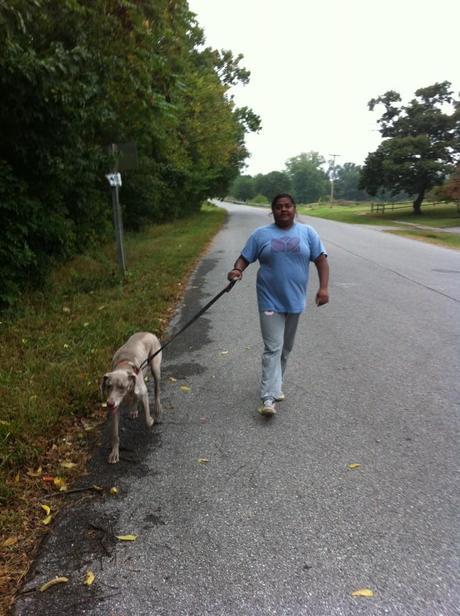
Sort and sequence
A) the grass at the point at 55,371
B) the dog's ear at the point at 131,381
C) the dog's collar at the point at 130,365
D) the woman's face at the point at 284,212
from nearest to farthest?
the grass at the point at 55,371
the dog's ear at the point at 131,381
the dog's collar at the point at 130,365
the woman's face at the point at 284,212

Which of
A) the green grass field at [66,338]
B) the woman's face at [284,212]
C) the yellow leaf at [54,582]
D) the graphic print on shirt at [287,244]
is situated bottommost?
the green grass field at [66,338]

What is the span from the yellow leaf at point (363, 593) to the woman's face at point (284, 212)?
9.17 feet

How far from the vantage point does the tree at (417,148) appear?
44.4 metres

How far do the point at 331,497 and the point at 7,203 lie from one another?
623 centimetres

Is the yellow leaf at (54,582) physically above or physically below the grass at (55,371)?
above

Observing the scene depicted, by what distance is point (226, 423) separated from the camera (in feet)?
13.8

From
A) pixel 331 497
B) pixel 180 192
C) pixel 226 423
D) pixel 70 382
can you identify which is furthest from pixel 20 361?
pixel 180 192

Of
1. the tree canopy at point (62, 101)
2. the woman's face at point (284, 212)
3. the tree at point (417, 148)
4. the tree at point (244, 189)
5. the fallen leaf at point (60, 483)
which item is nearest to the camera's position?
the fallen leaf at point (60, 483)

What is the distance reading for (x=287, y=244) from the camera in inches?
162

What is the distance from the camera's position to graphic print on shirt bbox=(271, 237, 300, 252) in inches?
162

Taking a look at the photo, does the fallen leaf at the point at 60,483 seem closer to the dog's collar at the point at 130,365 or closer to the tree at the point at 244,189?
the dog's collar at the point at 130,365

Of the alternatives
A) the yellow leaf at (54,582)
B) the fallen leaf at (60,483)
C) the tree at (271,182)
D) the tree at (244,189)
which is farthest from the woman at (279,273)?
the tree at (244,189)

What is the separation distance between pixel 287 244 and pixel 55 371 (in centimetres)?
275

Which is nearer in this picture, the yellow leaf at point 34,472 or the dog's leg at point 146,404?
the yellow leaf at point 34,472
